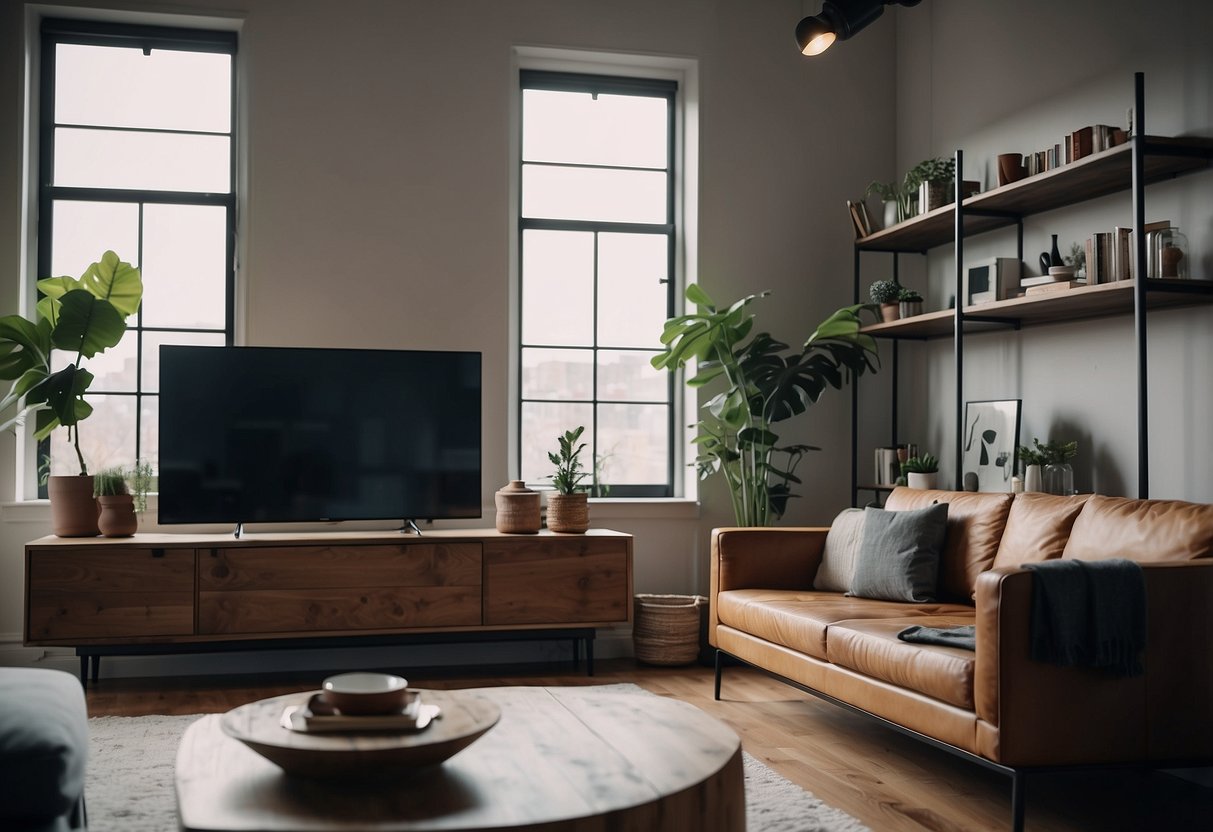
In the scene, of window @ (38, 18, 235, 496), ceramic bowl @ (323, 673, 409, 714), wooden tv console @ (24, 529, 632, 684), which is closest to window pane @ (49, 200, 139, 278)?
window @ (38, 18, 235, 496)

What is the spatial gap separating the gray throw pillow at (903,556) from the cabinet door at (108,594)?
8.50ft

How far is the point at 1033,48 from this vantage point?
4.34 m

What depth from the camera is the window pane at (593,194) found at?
5.30 meters

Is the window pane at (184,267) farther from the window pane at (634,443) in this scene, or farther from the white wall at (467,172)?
the window pane at (634,443)

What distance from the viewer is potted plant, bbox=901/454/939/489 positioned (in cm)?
458

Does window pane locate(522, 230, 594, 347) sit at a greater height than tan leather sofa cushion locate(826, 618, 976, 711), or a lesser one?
greater

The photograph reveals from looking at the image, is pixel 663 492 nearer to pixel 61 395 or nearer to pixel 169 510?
pixel 169 510

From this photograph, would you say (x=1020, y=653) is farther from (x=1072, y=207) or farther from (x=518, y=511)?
(x=518, y=511)

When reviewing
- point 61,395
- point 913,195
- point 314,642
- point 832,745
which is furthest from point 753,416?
point 61,395

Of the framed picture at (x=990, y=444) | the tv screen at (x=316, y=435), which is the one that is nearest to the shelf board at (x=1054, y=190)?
the framed picture at (x=990, y=444)

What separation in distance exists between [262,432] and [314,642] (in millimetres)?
894

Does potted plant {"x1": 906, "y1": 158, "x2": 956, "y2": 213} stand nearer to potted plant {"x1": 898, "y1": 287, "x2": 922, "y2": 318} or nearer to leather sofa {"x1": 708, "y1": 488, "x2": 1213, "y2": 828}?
potted plant {"x1": 898, "y1": 287, "x2": 922, "y2": 318}

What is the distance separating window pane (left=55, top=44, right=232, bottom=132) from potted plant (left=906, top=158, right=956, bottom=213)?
311cm

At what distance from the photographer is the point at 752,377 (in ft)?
16.2
